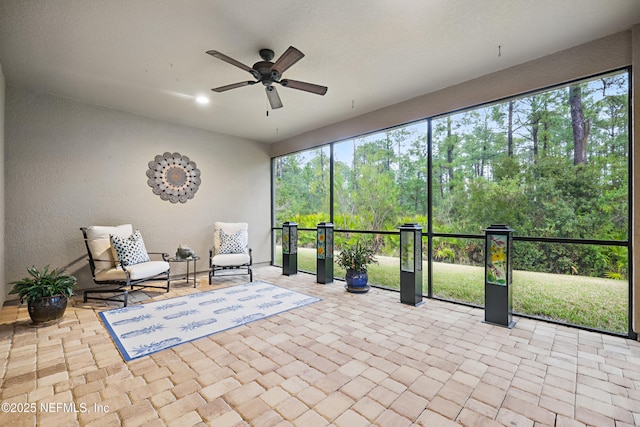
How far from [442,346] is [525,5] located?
9.78 ft

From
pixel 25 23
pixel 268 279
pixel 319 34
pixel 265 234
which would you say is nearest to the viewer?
pixel 25 23

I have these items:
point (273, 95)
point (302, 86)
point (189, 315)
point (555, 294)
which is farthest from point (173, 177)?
point (555, 294)

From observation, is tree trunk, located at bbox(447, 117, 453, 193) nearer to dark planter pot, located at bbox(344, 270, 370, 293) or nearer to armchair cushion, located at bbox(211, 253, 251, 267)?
dark planter pot, located at bbox(344, 270, 370, 293)

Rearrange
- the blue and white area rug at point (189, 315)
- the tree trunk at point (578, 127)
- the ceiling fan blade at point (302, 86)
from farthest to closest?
the tree trunk at point (578, 127), the ceiling fan blade at point (302, 86), the blue and white area rug at point (189, 315)

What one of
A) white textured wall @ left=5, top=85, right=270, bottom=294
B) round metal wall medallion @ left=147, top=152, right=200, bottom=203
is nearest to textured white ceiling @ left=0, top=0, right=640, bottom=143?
white textured wall @ left=5, top=85, right=270, bottom=294

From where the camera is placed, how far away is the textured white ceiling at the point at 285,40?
2369mm

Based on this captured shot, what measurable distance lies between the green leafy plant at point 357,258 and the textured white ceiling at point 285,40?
92.3 inches

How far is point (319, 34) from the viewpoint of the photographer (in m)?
2.72

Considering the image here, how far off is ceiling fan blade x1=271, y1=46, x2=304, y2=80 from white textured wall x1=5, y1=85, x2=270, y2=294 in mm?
3316

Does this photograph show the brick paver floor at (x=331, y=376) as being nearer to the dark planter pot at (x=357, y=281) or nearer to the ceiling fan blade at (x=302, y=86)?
the dark planter pot at (x=357, y=281)

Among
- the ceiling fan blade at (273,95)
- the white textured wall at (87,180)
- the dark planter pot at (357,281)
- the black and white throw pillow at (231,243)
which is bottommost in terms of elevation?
the dark planter pot at (357,281)

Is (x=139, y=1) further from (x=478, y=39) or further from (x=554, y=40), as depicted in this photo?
(x=554, y=40)

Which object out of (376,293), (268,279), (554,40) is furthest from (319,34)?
(268,279)

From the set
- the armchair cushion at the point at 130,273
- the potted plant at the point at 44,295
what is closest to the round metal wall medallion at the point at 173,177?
the armchair cushion at the point at 130,273
